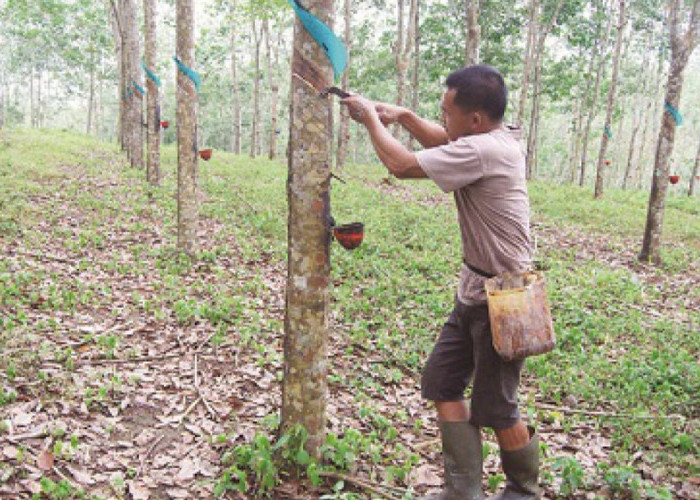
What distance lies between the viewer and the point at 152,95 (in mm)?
10898

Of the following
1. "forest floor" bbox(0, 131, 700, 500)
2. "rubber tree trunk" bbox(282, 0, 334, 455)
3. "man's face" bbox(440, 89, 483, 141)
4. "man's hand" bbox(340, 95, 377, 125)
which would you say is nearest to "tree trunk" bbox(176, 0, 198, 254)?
"forest floor" bbox(0, 131, 700, 500)

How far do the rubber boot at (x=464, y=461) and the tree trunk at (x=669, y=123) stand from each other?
A: 7783mm

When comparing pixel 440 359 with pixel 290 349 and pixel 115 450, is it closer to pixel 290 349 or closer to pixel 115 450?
pixel 290 349

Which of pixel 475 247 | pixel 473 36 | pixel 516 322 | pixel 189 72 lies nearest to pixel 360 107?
pixel 475 247

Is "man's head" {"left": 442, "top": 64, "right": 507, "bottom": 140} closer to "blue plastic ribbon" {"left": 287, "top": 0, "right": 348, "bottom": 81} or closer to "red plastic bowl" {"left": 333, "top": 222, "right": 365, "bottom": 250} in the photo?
"blue plastic ribbon" {"left": 287, "top": 0, "right": 348, "bottom": 81}

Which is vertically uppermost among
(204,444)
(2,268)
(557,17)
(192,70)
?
(557,17)

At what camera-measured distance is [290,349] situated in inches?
124

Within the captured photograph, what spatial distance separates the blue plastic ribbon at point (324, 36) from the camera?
271 cm

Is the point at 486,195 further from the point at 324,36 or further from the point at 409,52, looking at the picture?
the point at 409,52

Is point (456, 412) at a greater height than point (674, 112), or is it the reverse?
point (674, 112)

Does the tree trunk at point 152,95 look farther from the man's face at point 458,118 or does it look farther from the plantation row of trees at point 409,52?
the man's face at point 458,118

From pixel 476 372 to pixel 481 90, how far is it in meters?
1.46

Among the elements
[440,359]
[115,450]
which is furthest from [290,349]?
[115,450]

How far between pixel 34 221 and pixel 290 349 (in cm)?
647
